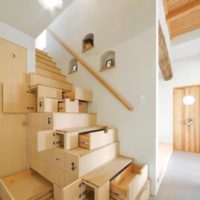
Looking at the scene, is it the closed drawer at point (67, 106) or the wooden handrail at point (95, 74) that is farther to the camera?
the wooden handrail at point (95, 74)

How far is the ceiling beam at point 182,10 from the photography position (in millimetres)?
2271

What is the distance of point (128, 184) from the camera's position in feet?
4.27

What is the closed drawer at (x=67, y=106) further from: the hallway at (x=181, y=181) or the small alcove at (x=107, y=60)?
the hallway at (x=181, y=181)

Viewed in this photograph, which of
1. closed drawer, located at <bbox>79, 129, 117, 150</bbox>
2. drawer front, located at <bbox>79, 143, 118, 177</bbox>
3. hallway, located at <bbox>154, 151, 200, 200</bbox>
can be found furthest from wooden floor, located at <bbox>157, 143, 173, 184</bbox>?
closed drawer, located at <bbox>79, 129, 117, 150</bbox>

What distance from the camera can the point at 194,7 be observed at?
2.28 m

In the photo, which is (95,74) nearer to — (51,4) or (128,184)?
(51,4)

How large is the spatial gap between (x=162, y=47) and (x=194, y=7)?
2.64 feet

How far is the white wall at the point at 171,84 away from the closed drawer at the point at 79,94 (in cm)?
268

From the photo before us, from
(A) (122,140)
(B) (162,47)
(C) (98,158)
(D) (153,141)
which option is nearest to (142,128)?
(D) (153,141)

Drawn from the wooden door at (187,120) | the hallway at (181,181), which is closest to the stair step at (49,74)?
the hallway at (181,181)

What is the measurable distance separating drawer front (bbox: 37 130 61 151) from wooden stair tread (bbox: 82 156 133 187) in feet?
→ 1.68

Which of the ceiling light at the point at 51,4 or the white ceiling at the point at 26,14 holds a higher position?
the ceiling light at the point at 51,4

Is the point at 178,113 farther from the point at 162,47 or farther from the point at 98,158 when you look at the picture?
the point at 98,158

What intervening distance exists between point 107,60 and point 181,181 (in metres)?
2.25
